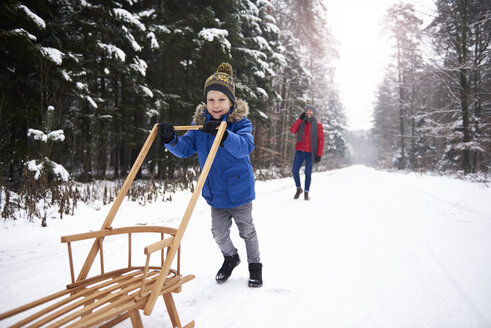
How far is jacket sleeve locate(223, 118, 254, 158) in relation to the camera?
1.81 meters

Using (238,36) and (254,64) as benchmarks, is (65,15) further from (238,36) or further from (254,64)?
(254,64)

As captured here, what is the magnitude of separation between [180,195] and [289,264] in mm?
4245

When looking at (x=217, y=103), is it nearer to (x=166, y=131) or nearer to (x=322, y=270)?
(x=166, y=131)

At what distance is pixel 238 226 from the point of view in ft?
7.41

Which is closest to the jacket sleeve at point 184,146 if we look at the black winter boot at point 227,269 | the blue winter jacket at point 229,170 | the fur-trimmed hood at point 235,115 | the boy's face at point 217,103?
the blue winter jacket at point 229,170

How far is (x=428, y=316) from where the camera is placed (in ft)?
5.65

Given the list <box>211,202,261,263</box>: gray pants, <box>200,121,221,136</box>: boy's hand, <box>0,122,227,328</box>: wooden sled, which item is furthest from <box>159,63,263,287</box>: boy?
<box>0,122,227,328</box>: wooden sled

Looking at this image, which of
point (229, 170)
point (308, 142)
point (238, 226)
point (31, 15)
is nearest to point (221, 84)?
point (229, 170)

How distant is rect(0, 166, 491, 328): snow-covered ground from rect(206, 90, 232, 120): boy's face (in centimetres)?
155

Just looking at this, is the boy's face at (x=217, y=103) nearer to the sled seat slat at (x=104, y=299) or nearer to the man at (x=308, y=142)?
the sled seat slat at (x=104, y=299)

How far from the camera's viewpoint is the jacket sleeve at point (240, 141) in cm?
181

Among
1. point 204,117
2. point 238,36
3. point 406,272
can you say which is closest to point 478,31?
point 238,36

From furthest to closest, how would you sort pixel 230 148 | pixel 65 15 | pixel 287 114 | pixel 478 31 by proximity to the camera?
pixel 287 114 → pixel 478 31 → pixel 65 15 → pixel 230 148

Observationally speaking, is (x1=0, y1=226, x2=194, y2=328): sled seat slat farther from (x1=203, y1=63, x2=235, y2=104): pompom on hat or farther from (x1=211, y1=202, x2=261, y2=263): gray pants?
(x1=203, y1=63, x2=235, y2=104): pompom on hat
